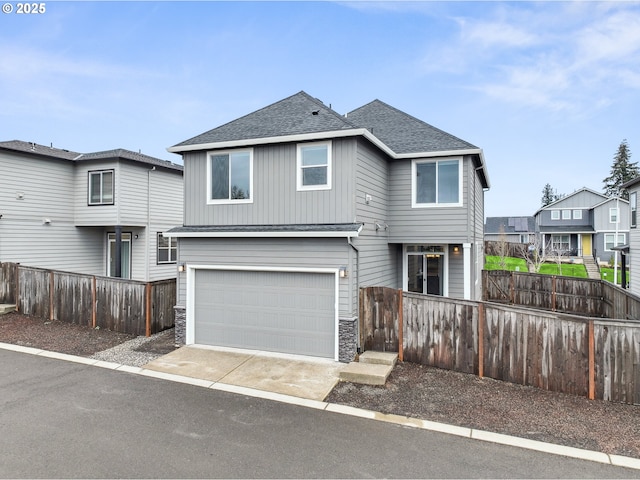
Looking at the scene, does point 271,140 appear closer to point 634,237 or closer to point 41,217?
point 41,217

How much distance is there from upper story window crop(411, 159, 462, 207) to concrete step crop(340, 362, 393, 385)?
5.28 meters

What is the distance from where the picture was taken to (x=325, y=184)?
8.97 m

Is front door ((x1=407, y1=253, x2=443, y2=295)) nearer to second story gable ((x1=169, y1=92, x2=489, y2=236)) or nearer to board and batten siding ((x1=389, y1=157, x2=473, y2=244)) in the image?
board and batten siding ((x1=389, y1=157, x2=473, y2=244))

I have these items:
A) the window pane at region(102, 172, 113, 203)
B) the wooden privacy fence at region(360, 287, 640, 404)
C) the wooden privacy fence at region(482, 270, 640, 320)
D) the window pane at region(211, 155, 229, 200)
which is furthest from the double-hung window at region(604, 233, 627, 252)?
the window pane at region(102, 172, 113, 203)

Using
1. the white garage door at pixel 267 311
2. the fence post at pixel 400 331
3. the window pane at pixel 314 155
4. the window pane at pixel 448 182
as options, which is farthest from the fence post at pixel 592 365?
the window pane at pixel 314 155

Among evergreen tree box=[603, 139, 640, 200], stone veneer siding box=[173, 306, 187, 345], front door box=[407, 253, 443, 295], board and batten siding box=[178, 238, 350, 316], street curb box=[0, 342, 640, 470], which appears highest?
evergreen tree box=[603, 139, 640, 200]

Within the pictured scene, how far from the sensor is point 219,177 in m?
9.98

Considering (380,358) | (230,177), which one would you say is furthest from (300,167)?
(380,358)

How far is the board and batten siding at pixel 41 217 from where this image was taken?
14.2 meters

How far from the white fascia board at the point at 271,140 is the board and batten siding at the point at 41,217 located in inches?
332

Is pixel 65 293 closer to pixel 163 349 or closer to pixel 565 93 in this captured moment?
pixel 163 349

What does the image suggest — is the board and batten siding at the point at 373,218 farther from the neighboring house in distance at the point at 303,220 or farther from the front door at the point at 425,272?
the front door at the point at 425,272

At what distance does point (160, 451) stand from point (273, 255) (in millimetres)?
5062

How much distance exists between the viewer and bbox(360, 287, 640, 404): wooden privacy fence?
20.8 ft
